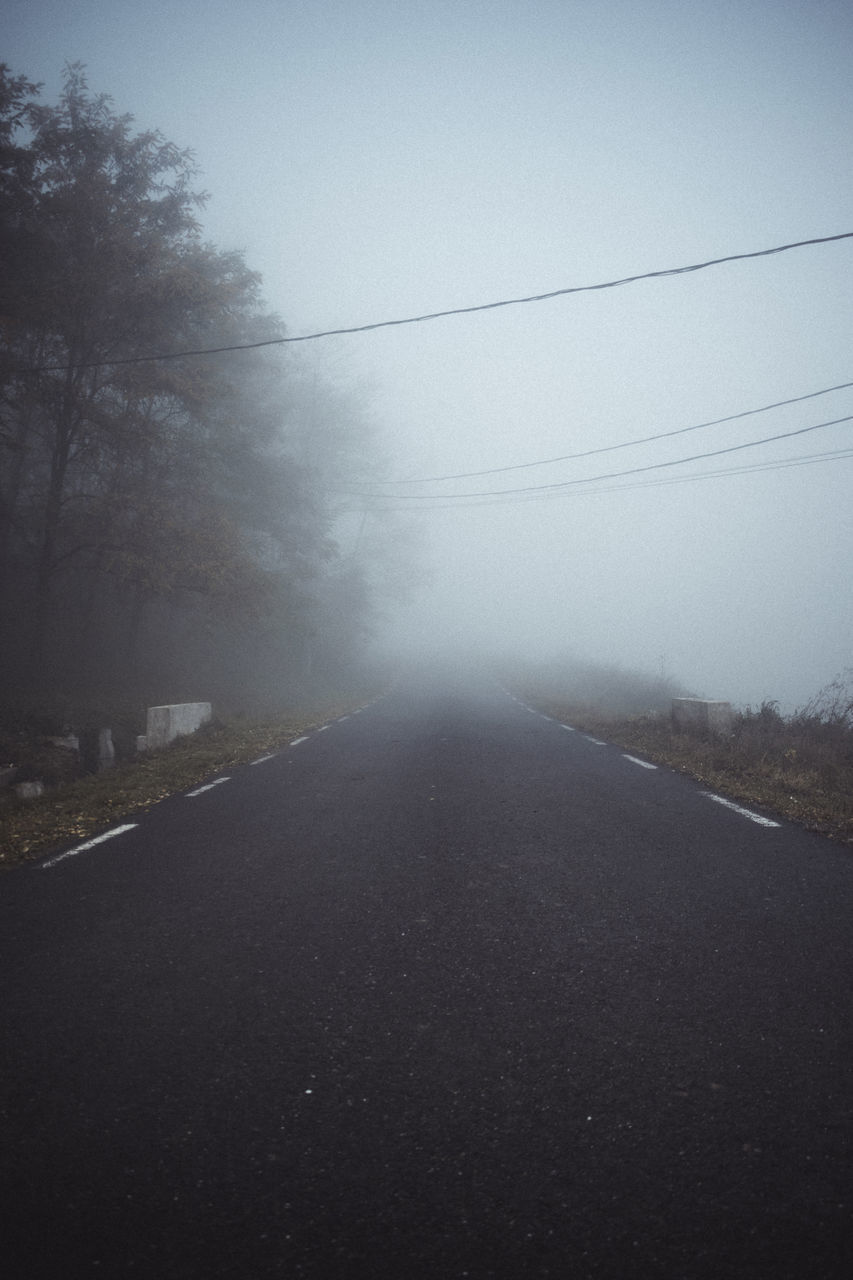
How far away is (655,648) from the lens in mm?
61875

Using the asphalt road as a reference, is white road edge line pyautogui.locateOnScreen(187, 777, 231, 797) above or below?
below

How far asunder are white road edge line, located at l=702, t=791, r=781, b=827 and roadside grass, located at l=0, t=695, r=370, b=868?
6.39 metres

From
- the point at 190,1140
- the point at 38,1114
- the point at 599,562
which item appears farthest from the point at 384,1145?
the point at 599,562

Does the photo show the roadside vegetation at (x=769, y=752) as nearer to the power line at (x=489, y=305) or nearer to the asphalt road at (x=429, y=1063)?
the asphalt road at (x=429, y=1063)

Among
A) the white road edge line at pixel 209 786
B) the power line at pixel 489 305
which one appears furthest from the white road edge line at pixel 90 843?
the power line at pixel 489 305

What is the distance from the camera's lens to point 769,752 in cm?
946

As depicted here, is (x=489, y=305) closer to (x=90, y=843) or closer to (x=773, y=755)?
(x=773, y=755)

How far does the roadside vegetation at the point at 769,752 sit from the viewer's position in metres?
6.57

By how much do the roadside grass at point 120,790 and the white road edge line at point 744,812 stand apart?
6.39 m

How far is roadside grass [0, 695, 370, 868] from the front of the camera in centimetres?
556

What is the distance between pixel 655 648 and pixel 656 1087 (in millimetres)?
63970

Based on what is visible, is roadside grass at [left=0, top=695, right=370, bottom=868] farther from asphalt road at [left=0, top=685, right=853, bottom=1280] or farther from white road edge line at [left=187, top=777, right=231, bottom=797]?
asphalt road at [left=0, top=685, right=853, bottom=1280]

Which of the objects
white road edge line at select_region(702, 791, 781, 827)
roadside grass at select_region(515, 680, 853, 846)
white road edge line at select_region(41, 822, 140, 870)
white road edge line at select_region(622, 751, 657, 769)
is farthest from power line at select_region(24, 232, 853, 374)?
white road edge line at select_region(41, 822, 140, 870)

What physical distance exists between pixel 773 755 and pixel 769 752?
7.6 inches
